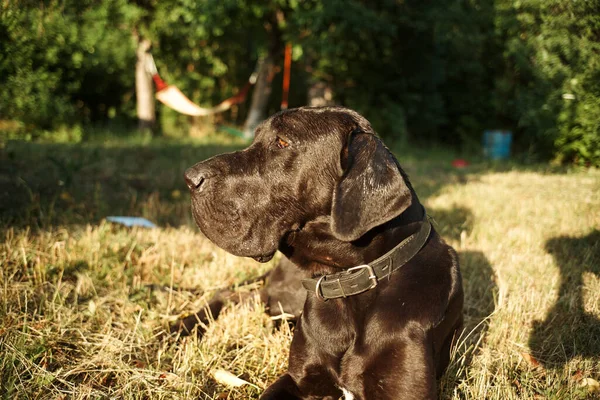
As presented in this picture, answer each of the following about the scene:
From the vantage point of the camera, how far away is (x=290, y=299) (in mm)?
3271

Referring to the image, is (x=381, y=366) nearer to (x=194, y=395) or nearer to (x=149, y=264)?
(x=194, y=395)

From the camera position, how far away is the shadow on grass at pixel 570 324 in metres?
2.86

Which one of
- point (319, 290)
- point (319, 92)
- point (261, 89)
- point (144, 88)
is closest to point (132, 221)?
point (319, 290)

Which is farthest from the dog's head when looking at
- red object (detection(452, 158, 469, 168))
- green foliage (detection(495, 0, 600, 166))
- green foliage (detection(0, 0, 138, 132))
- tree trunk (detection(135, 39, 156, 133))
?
tree trunk (detection(135, 39, 156, 133))

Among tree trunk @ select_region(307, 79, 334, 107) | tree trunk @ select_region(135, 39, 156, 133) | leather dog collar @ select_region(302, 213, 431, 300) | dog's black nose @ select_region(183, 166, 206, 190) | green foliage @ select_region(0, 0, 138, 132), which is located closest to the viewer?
leather dog collar @ select_region(302, 213, 431, 300)

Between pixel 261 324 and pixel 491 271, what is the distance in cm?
198

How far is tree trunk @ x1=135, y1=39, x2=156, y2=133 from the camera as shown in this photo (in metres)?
11.4

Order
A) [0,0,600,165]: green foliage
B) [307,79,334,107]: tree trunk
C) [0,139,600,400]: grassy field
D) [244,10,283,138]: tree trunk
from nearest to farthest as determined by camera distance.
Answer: [0,139,600,400]: grassy field
[0,0,600,165]: green foliage
[244,10,283,138]: tree trunk
[307,79,334,107]: tree trunk

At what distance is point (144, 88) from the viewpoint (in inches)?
→ 461

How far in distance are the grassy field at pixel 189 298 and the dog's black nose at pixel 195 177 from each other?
96 cm

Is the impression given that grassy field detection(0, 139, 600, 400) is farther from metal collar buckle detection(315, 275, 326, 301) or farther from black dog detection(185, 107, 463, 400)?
metal collar buckle detection(315, 275, 326, 301)

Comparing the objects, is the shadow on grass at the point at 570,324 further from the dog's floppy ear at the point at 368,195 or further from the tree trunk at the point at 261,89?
the tree trunk at the point at 261,89

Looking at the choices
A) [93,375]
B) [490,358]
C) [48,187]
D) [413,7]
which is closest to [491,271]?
[490,358]

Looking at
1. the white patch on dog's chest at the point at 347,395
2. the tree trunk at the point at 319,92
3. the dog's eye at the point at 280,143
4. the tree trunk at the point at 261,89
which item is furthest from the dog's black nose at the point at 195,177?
the tree trunk at the point at 319,92
